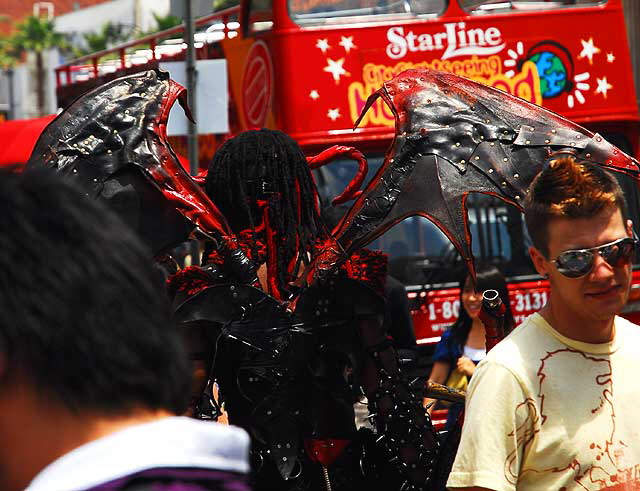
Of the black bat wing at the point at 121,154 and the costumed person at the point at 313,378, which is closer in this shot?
the costumed person at the point at 313,378

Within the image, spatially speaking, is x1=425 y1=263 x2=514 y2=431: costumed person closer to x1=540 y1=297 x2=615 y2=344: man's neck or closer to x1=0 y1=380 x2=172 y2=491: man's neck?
x1=540 y1=297 x2=615 y2=344: man's neck

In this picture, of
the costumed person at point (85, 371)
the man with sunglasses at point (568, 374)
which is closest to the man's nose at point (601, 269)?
the man with sunglasses at point (568, 374)

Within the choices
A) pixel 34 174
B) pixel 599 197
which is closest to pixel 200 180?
pixel 599 197

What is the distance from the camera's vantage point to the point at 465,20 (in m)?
9.02

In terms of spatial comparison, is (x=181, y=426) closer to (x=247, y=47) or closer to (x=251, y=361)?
(x=251, y=361)

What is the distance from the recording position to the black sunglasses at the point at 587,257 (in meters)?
2.82

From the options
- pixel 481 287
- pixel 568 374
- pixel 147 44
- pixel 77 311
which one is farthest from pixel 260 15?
pixel 77 311

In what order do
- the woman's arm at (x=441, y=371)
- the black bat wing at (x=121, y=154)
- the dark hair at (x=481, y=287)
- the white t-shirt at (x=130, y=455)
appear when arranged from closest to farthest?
1. the white t-shirt at (x=130, y=455)
2. the black bat wing at (x=121, y=154)
3. the dark hair at (x=481, y=287)
4. the woman's arm at (x=441, y=371)

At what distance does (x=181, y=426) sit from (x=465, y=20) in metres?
8.03

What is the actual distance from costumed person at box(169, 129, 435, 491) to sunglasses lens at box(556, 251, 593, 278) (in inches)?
35.4

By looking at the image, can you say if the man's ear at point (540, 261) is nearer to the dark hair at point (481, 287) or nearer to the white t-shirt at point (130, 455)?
the white t-shirt at point (130, 455)

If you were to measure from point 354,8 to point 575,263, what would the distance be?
6.39 metres

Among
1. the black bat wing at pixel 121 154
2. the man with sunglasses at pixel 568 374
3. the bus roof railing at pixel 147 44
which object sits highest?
the bus roof railing at pixel 147 44

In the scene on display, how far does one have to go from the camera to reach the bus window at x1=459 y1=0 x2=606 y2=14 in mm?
9109
